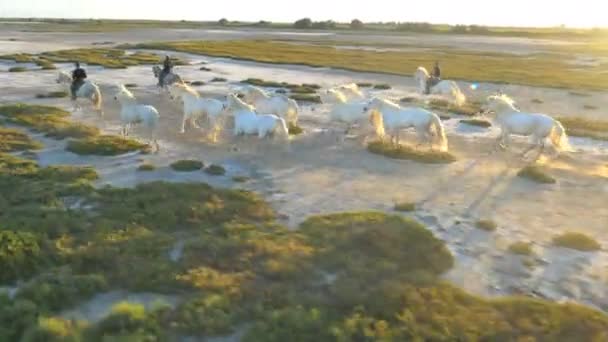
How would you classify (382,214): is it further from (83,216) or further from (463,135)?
(463,135)

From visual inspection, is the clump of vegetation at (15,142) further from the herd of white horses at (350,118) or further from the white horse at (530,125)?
the white horse at (530,125)

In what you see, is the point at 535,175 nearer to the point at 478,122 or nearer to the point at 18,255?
the point at 478,122

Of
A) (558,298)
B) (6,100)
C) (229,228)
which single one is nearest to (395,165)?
(229,228)

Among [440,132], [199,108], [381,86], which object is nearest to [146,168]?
[199,108]

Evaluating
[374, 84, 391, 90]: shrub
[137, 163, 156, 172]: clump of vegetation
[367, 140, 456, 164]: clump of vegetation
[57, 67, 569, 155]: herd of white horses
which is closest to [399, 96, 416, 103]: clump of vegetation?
[374, 84, 391, 90]: shrub

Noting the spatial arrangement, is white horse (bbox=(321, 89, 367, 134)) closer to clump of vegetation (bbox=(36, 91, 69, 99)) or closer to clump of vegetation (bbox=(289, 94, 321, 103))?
clump of vegetation (bbox=(289, 94, 321, 103))

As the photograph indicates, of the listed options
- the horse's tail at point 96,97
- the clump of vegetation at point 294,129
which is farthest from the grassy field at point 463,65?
the horse's tail at point 96,97
